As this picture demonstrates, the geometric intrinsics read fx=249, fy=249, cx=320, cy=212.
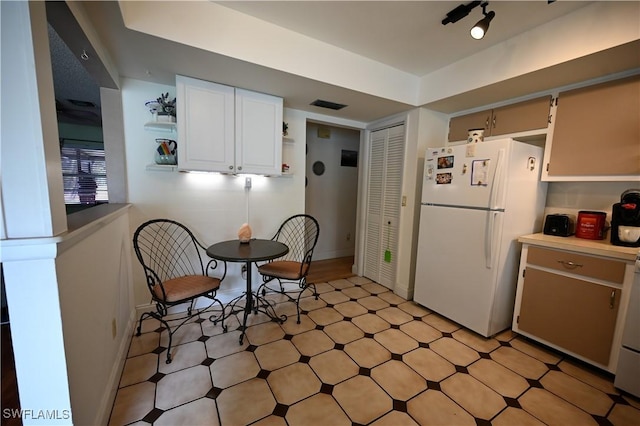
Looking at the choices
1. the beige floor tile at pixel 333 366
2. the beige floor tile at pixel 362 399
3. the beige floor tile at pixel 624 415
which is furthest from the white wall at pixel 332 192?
the beige floor tile at pixel 624 415

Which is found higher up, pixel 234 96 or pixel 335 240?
pixel 234 96

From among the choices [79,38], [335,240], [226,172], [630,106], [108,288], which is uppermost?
[79,38]

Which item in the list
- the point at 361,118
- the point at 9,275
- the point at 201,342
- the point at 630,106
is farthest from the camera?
the point at 361,118

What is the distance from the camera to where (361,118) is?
331 centimetres

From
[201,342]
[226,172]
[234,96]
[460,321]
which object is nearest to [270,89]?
[234,96]

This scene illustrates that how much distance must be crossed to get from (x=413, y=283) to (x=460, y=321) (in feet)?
2.29

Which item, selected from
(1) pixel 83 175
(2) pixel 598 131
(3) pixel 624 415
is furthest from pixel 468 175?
(1) pixel 83 175

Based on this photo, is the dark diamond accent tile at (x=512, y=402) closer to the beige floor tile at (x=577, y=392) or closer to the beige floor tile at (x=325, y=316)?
the beige floor tile at (x=577, y=392)

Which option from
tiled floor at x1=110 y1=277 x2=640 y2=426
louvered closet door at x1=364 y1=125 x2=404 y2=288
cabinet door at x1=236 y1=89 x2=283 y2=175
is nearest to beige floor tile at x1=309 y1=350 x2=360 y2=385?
tiled floor at x1=110 y1=277 x2=640 y2=426

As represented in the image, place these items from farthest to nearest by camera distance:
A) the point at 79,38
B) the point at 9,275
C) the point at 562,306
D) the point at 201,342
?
the point at 201,342 < the point at 562,306 < the point at 79,38 < the point at 9,275

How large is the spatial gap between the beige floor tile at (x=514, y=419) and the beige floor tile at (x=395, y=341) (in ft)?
2.20

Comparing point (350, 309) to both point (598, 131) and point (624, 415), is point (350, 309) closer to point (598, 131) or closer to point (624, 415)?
point (624, 415)

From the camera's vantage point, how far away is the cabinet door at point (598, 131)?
69.4 inches

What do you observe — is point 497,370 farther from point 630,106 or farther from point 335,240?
point 335,240
